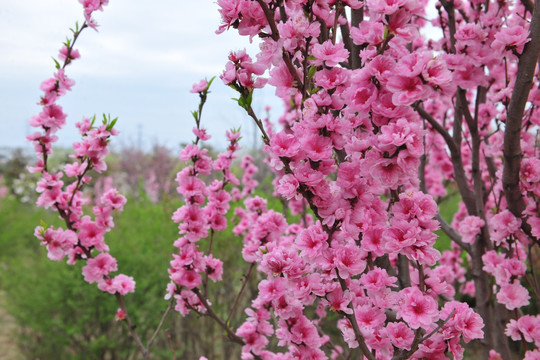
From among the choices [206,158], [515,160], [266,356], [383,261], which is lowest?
[266,356]

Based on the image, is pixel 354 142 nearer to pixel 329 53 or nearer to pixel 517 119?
pixel 329 53

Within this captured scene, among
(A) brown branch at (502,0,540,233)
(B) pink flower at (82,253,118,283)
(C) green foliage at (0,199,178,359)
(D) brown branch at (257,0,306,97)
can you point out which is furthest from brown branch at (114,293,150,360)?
(A) brown branch at (502,0,540,233)

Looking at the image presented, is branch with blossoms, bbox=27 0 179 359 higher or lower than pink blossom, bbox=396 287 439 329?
higher

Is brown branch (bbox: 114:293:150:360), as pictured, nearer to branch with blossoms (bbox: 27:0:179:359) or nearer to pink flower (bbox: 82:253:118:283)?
branch with blossoms (bbox: 27:0:179:359)

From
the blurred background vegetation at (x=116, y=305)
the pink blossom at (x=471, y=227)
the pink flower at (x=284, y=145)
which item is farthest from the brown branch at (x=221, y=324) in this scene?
the blurred background vegetation at (x=116, y=305)

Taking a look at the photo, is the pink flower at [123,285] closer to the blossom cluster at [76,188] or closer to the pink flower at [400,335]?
the blossom cluster at [76,188]

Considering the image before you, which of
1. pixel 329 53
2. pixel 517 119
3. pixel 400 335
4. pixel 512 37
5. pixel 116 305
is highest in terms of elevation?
pixel 512 37

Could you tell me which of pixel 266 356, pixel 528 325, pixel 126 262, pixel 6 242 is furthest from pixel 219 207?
pixel 6 242

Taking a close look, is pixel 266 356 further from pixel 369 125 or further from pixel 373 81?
pixel 373 81

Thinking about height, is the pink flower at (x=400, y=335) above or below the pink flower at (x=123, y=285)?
below

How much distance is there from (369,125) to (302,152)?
0.26m

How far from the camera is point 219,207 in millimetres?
2459

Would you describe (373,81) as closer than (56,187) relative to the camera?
Yes

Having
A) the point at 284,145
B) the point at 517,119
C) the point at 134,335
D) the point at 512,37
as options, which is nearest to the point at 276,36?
the point at 284,145
